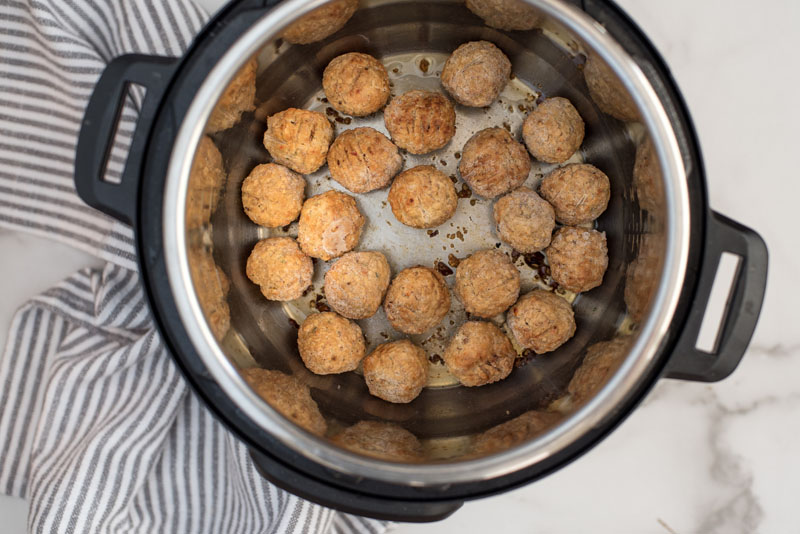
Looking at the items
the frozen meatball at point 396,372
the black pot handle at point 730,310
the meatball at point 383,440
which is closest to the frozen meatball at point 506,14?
the black pot handle at point 730,310

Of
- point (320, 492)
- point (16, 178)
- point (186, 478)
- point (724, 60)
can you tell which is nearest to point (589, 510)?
point (320, 492)

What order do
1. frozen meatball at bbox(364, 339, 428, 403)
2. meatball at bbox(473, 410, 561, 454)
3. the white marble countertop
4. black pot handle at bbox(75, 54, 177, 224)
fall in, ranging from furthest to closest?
the white marble countertop → frozen meatball at bbox(364, 339, 428, 403) → meatball at bbox(473, 410, 561, 454) → black pot handle at bbox(75, 54, 177, 224)

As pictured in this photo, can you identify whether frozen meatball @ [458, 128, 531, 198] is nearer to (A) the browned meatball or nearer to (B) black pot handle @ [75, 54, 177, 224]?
(A) the browned meatball

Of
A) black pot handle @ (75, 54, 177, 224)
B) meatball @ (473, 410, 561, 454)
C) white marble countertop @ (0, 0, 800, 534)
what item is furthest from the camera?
white marble countertop @ (0, 0, 800, 534)

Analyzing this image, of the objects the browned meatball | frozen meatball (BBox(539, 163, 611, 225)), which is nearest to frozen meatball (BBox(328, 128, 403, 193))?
frozen meatball (BBox(539, 163, 611, 225))

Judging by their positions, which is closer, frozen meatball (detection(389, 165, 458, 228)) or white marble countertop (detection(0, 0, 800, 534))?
frozen meatball (detection(389, 165, 458, 228))

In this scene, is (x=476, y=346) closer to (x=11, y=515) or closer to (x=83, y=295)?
(x=83, y=295)

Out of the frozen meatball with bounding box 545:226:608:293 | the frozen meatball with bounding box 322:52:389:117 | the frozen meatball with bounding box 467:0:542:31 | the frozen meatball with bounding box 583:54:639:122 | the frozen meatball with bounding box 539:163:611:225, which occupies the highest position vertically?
the frozen meatball with bounding box 467:0:542:31
